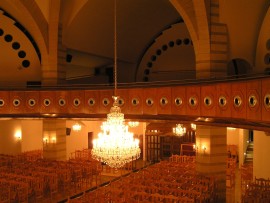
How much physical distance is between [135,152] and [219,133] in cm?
549

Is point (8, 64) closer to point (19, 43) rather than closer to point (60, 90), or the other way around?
point (19, 43)

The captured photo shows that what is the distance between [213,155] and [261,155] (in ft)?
6.99

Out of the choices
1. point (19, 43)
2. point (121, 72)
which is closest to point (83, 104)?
point (19, 43)

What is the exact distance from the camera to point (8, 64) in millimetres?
15641

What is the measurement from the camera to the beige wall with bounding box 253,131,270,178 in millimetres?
12117

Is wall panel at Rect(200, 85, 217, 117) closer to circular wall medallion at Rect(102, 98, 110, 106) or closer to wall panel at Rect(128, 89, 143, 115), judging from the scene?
wall panel at Rect(128, 89, 143, 115)

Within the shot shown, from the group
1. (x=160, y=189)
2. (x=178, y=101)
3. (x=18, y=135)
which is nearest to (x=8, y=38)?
(x=18, y=135)

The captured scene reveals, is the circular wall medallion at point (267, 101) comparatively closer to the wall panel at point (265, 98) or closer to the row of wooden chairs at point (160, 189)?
the wall panel at point (265, 98)

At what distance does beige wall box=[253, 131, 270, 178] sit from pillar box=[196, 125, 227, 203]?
159cm

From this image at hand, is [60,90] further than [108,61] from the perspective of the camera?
No

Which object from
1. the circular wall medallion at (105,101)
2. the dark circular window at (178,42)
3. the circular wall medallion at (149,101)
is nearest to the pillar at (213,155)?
the circular wall medallion at (149,101)

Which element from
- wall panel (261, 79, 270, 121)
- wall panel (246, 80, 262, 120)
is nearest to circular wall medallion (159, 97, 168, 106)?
wall panel (246, 80, 262, 120)

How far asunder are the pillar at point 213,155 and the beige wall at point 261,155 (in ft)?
5.21

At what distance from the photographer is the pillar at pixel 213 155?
38.7 ft
